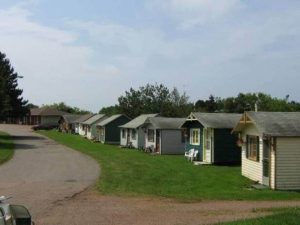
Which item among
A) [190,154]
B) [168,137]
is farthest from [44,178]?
[168,137]

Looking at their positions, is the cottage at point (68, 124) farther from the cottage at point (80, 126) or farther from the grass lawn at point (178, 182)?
the grass lawn at point (178, 182)

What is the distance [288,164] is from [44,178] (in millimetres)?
12228

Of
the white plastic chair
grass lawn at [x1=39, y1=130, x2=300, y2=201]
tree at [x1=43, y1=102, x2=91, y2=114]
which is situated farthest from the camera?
tree at [x1=43, y1=102, x2=91, y2=114]

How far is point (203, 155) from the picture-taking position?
1522 inches

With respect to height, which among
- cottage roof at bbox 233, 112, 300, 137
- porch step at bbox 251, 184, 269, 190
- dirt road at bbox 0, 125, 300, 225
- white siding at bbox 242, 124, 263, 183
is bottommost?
dirt road at bbox 0, 125, 300, 225

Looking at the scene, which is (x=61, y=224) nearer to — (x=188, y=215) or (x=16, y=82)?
(x=188, y=215)

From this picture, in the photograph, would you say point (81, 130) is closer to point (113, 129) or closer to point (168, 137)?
point (113, 129)

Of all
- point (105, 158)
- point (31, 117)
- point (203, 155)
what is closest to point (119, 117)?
point (105, 158)

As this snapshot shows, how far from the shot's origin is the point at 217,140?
37.1 meters

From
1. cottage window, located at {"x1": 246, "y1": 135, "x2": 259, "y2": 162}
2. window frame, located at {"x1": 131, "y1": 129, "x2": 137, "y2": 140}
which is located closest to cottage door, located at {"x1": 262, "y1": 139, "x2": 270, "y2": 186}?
cottage window, located at {"x1": 246, "y1": 135, "x2": 259, "y2": 162}

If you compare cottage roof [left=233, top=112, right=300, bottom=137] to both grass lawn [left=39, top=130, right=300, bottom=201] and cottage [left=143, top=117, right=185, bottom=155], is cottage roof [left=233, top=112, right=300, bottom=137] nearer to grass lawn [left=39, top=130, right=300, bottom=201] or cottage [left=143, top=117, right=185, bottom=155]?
grass lawn [left=39, top=130, right=300, bottom=201]

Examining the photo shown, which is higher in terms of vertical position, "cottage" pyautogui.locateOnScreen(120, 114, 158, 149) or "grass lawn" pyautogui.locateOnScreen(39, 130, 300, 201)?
"cottage" pyautogui.locateOnScreen(120, 114, 158, 149)

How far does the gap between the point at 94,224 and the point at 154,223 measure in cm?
165

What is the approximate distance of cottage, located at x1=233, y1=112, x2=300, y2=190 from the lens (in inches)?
979
